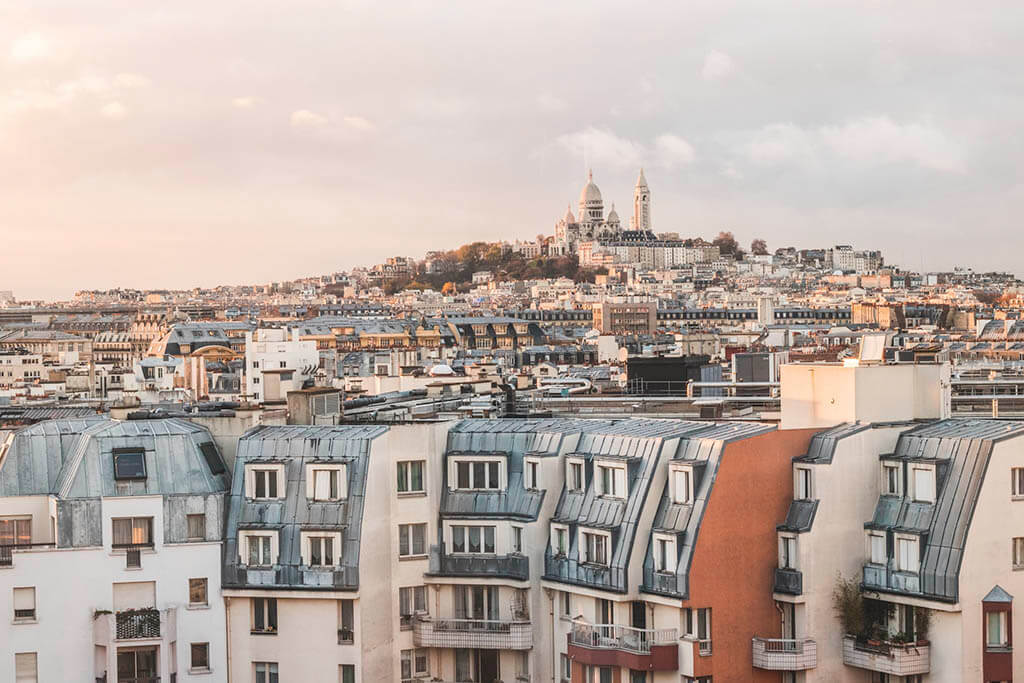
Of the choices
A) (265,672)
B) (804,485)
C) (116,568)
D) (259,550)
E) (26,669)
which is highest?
(804,485)

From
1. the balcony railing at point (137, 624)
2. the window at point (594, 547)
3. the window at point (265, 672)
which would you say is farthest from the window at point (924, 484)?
the balcony railing at point (137, 624)

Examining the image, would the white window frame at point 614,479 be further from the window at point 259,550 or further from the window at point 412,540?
the window at point 259,550

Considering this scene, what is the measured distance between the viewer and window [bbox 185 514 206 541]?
Answer: 80.8 ft

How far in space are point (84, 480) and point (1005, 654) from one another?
38.8 ft

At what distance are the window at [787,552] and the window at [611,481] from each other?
2059 mm

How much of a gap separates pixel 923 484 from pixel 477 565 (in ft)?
19.6

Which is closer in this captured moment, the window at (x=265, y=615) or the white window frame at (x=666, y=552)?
the white window frame at (x=666, y=552)

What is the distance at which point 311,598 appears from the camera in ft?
79.3

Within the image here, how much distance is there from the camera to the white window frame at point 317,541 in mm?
24141

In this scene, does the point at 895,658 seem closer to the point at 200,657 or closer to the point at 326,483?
the point at 326,483

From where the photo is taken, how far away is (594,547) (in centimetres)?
2373

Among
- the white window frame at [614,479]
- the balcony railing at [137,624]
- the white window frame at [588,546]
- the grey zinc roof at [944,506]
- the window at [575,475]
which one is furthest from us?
the window at [575,475]

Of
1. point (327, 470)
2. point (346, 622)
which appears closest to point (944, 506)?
point (346, 622)

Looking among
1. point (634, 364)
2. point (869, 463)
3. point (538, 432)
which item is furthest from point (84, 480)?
point (634, 364)
